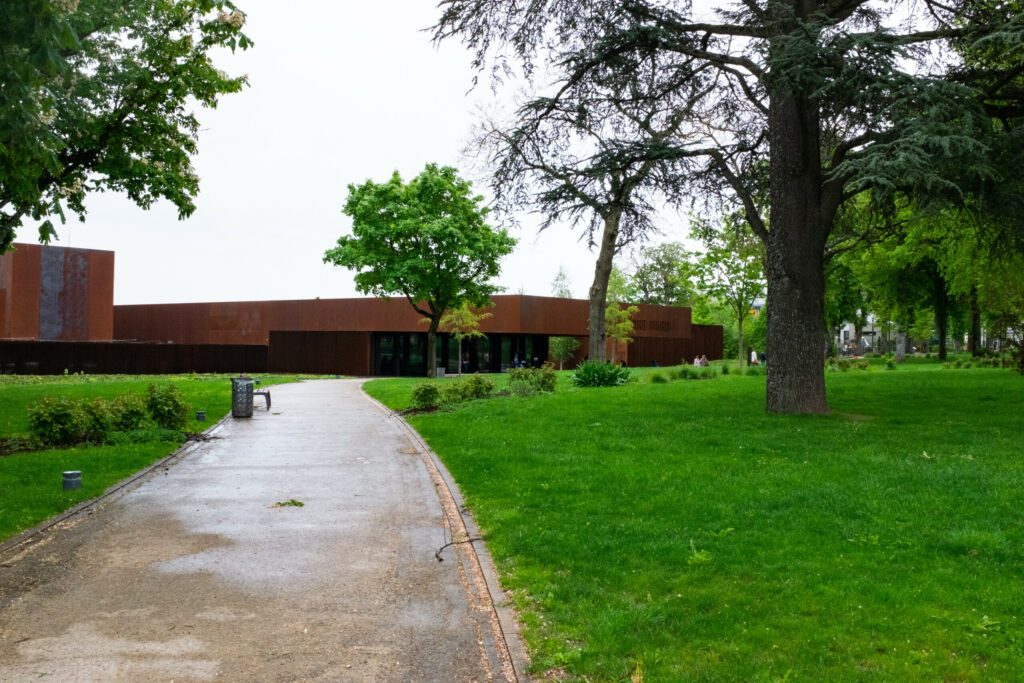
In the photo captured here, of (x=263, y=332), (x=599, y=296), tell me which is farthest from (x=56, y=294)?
(x=599, y=296)

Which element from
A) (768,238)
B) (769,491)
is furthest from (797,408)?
(769,491)

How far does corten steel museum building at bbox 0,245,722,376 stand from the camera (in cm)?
4731

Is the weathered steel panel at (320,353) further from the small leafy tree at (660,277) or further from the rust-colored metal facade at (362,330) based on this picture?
the small leafy tree at (660,277)

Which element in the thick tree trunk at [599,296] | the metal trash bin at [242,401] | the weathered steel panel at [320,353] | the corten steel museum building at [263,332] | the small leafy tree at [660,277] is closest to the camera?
the metal trash bin at [242,401]

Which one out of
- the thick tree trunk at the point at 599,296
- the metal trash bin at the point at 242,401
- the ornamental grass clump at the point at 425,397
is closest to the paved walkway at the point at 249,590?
the metal trash bin at the point at 242,401

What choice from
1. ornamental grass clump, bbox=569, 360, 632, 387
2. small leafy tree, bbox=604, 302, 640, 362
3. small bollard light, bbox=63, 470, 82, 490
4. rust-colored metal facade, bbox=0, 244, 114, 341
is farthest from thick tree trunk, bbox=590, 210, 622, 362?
rust-colored metal facade, bbox=0, 244, 114, 341

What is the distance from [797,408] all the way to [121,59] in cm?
1615

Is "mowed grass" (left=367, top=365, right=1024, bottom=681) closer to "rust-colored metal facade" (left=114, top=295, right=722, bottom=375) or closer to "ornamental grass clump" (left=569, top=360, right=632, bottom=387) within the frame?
"ornamental grass clump" (left=569, top=360, right=632, bottom=387)

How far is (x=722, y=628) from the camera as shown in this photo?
195 inches

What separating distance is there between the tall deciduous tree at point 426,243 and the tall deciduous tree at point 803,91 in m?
20.1

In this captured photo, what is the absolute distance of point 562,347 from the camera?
54.6 metres

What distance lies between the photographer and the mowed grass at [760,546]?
459 centimetres

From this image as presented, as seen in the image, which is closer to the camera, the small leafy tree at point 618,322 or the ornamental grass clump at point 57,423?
the ornamental grass clump at point 57,423

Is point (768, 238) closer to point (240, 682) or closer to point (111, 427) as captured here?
point (111, 427)
